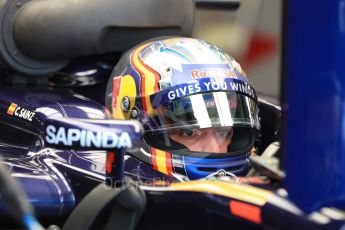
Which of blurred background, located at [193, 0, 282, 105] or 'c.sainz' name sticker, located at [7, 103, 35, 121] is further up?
'c.sainz' name sticker, located at [7, 103, 35, 121]

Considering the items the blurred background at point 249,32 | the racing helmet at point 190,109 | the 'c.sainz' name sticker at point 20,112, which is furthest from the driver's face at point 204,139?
the blurred background at point 249,32

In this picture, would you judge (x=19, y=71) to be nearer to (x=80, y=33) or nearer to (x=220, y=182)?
(x=80, y=33)

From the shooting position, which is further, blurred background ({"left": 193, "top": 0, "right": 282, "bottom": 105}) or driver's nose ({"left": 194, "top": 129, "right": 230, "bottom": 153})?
blurred background ({"left": 193, "top": 0, "right": 282, "bottom": 105})

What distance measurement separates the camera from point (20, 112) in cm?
187

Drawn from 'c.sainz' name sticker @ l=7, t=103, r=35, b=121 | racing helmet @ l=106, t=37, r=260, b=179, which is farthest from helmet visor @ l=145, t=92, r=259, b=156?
'c.sainz' name sticker @ l=7, t=103, r=35, b=121

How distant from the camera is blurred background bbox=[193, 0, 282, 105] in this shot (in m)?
4.26

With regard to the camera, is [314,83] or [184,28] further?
[184,28]

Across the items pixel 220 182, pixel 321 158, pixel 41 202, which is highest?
pixel 321 158

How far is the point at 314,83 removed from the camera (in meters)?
0.88

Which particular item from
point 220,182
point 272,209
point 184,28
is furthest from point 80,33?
point 272,209

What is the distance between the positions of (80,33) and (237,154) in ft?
2.03

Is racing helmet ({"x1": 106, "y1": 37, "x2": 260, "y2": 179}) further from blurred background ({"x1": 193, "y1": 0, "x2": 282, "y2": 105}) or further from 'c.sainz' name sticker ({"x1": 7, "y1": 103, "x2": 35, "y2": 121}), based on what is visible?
blurred background ({"x1": 193, "y1": 0, "x2": 282, "y2": 105})

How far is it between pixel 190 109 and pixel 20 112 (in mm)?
506

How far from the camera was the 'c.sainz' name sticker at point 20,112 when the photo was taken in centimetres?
183
